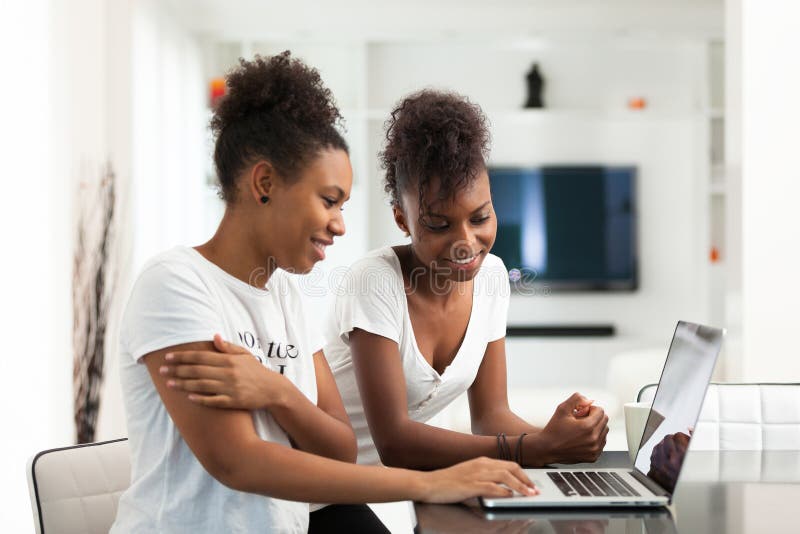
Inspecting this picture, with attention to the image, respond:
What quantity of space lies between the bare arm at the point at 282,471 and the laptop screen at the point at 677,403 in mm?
222

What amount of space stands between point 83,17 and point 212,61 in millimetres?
1976

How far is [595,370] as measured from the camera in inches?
221

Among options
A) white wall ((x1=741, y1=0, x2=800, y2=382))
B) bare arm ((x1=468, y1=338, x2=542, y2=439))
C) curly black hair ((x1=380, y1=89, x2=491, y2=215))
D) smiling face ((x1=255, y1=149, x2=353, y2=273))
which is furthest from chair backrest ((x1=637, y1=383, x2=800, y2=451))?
white wall ((x1=741, y1=0, x2=800, y2=382))

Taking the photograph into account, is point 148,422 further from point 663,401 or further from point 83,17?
point 83,17

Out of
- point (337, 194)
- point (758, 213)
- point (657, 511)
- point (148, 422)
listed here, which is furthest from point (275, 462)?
point (758, 213)

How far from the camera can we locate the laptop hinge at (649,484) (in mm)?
1063

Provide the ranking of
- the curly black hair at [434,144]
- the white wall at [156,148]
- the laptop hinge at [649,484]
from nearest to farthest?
the laptop hinge at [649,484]
the curly black hair at [434,144]
the white wall at [156,148]

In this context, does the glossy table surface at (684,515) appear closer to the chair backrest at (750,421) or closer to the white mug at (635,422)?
the white mug at (635,422)

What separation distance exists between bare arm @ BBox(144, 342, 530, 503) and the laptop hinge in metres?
0.19

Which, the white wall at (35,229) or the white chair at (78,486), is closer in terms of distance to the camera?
the white chair at (78,486)

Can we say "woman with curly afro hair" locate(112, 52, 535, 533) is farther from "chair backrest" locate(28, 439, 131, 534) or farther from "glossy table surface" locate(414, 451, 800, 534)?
"chair backrest" locate(28, 439, 131, 534)

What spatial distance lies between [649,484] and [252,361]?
0.57 metres

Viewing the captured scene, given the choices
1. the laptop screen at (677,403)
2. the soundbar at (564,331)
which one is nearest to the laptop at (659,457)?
the laptop screen at (677,403)

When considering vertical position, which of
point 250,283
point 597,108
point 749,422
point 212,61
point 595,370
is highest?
point 212,61
